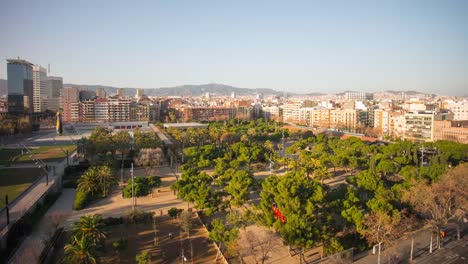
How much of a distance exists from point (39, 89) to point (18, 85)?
19.9m

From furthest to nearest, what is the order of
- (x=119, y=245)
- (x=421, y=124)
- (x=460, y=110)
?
(x=460, y=110), (x=421, y=124), (x=119, y=245)

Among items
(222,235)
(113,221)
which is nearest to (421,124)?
(222,235)

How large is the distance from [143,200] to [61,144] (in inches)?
1100

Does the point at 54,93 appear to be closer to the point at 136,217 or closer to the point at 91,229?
the point at 136,217

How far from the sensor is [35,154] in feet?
115

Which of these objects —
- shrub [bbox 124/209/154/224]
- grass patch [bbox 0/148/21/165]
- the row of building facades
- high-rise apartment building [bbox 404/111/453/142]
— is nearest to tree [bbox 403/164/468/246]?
shrub [bbox 124/209/154/224]

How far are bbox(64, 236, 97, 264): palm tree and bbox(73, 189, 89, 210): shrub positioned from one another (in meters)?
7.64

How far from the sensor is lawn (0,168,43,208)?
20625mm

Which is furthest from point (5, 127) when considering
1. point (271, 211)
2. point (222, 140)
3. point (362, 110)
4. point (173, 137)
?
point (362, 110)

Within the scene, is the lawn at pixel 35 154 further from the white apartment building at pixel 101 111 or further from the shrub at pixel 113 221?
the white apartment building at pixel 101 111

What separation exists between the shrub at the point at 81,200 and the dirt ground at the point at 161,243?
12.7 ft

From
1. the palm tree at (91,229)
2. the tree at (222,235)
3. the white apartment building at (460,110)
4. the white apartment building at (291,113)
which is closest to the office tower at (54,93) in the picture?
the white apartment building at (291,113)

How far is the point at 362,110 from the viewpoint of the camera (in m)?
68.1

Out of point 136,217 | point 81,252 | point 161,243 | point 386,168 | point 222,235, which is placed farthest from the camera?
point 386,168
